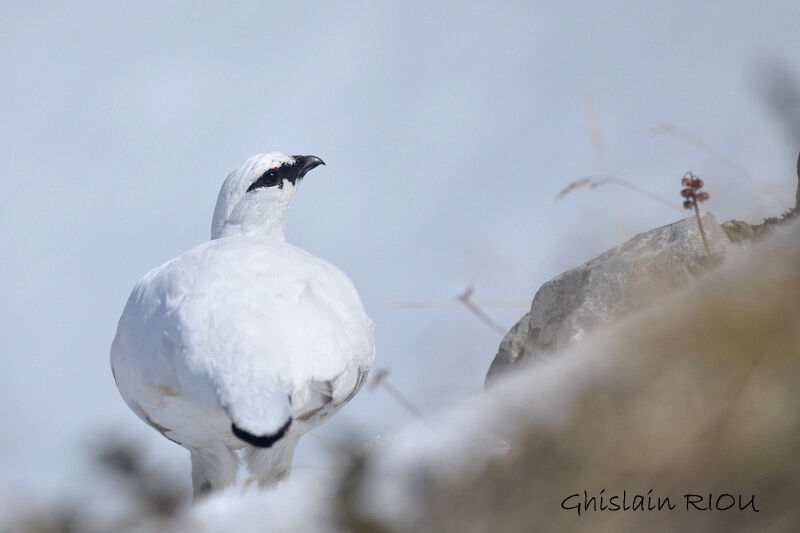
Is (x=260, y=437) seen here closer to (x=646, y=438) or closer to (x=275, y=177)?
(x=646, y=438)

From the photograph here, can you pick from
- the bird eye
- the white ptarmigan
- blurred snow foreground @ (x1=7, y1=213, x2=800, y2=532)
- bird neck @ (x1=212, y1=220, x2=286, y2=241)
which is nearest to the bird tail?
the white ptarmigan

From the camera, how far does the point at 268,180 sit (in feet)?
16.4

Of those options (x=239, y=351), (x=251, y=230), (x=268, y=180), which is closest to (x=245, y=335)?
(x=239, y=351)

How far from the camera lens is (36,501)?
4.66 feet

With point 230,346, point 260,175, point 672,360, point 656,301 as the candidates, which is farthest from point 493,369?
point 672,360

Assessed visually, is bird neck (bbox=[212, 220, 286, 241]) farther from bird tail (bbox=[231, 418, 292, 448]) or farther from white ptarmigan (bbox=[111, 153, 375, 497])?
bird tail (bbox=[231, 418, 292, 448])

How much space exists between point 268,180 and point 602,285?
2.31 metres

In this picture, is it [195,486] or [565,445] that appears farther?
[195,486]

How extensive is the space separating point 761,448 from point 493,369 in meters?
2.90

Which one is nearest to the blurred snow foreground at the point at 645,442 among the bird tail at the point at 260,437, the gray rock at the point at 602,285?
the bird tail at the point at 260,437

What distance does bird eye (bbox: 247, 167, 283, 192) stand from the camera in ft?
16.3

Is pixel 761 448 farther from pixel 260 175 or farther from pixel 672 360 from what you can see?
pixel 260 175

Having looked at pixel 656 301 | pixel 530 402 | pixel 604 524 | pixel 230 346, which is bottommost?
pixel 604 524

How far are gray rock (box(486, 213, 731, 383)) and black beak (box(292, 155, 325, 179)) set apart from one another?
69.7 inches
